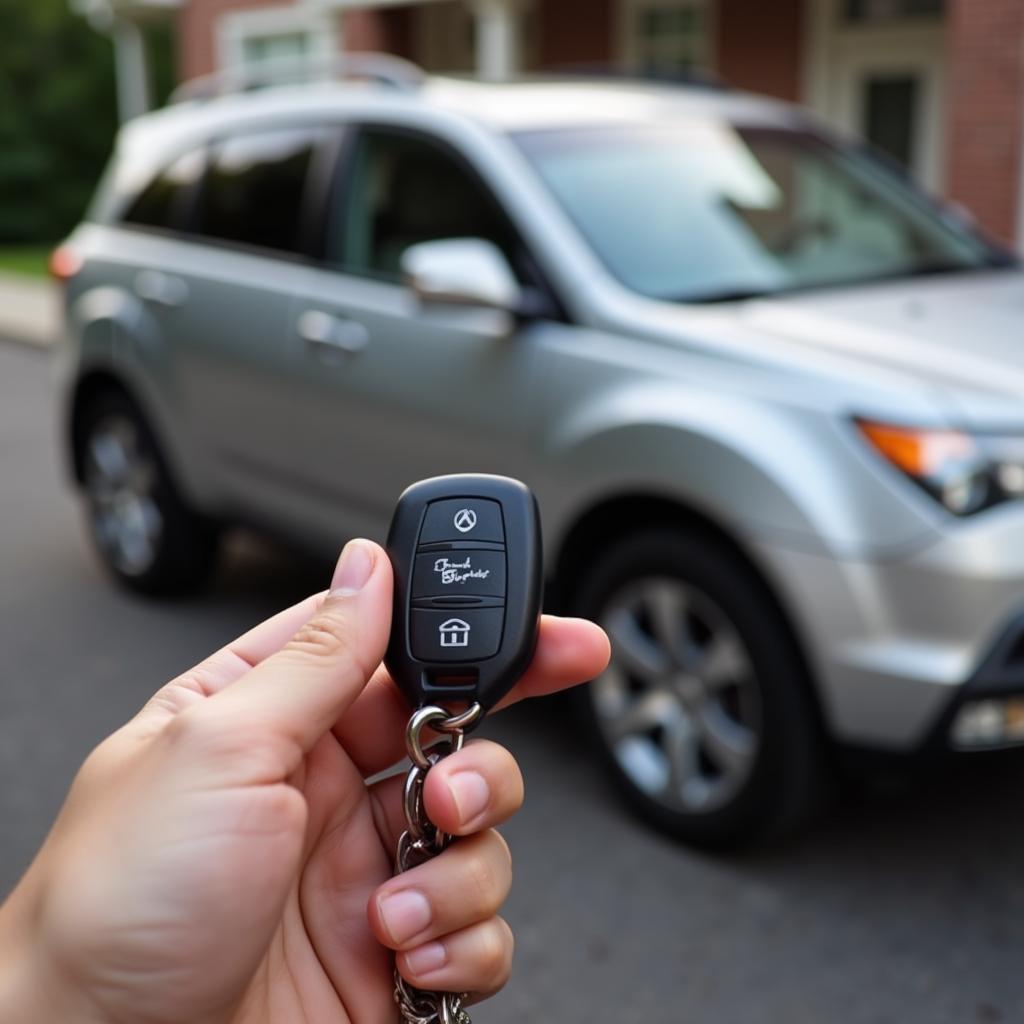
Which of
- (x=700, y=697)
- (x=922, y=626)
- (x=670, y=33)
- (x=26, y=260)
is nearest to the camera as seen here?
(x=922, y=626)

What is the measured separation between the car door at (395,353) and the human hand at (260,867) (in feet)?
7.00

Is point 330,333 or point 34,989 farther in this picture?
point 330,333

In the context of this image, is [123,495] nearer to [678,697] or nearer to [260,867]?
[678,697]

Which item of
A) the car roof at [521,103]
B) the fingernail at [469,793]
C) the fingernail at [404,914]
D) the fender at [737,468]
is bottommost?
the fender at [737,468]

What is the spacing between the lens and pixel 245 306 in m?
4.32

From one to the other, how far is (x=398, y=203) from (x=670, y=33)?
9900 millimetres

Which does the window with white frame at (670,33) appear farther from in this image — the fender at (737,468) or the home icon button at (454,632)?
the home icon button at (454,632)

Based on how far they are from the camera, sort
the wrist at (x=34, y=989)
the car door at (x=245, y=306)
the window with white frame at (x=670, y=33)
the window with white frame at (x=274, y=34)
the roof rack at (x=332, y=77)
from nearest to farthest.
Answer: the wrist at (x=34, y=989), the car door at (x=245, y=306), the roof rack at (x=332, y=77), the window with white frame at (x=670, y=33), the window with white frame at (x=274, y=34)

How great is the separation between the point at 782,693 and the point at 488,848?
1798 mm

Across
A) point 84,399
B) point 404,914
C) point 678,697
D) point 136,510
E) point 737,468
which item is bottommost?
point 136,510

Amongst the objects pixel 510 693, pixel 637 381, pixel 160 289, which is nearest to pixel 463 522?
pixel 510 693

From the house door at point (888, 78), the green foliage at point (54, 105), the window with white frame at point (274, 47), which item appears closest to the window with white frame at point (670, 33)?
the house door at point (888, 78)

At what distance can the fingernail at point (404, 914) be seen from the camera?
1.25 metres

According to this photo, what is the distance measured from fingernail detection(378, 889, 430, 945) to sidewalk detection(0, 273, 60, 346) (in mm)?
9574
